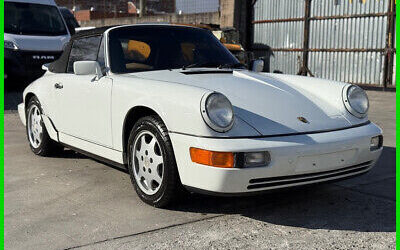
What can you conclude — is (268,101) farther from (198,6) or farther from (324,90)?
(198,6)

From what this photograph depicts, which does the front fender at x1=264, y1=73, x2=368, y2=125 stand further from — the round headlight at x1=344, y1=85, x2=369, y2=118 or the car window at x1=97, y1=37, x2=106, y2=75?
the car window at x1=97, y1=37, x2=106, y2=75

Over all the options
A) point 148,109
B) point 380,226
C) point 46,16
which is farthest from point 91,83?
point 46,16

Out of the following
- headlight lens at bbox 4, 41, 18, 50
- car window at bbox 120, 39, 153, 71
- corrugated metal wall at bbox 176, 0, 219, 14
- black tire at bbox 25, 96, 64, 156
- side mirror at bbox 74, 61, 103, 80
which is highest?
corrugated metal wall at bbox 176, 0, 219, 14

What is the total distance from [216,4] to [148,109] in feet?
51.6

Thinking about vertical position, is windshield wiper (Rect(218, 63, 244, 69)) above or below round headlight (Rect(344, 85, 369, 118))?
above

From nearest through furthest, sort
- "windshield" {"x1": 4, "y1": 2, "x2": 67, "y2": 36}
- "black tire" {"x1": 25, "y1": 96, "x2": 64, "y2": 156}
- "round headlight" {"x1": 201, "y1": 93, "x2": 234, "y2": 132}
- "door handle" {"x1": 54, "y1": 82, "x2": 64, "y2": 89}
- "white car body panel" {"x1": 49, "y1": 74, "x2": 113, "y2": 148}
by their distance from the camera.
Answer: "round headlight" {"x1": 201, "y1": 93, "x2": 234, "y2": 132} < "white car body panel" {"x1": 49, "y1": 74, "x2": 113, "y2": 148} < "door handle" {"x1": 54, "y1": 82, "x2": 64, "y2": 89} < "black tire" {"x1": 25, "y1": 96, "x2": 64, "y2": 156} < "windshield" {"x1": 4, "y1": 2, "x2": 67, "y2": 36}

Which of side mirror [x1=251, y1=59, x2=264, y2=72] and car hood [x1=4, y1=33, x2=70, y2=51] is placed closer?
side mirror [x1=251, y1=59, x2=264, y2=72]

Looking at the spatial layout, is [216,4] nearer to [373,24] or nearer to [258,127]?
[373,24]

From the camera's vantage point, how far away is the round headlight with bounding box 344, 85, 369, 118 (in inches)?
149

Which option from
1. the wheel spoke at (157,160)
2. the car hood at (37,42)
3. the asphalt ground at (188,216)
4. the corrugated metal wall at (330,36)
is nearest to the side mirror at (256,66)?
the asphalt ground at (188,216)

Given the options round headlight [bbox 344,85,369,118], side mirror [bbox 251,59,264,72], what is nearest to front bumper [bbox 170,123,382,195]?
round headlight [bbox 344,85,369,118]

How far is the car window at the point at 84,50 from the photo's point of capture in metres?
4.59

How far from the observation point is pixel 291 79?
13.8 ft

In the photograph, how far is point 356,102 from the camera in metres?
3.87
